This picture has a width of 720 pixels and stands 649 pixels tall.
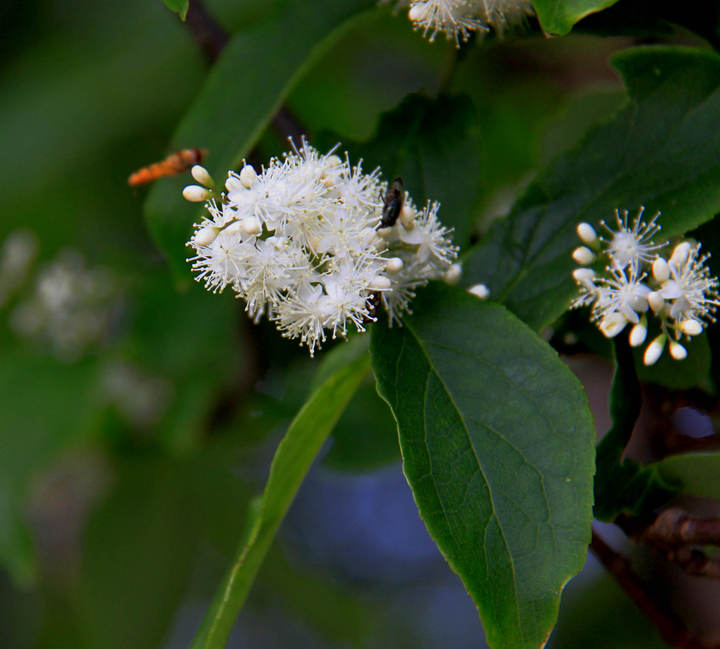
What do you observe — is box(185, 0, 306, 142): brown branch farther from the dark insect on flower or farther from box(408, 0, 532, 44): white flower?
the dark insect on flower

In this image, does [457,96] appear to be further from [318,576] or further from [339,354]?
[318,576]

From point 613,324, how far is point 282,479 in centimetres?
56

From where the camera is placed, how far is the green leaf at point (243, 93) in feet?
4.98

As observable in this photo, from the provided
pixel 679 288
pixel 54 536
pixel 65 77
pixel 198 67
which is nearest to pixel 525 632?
pixel 679 288

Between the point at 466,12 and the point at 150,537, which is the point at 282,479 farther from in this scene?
the point at 150,537

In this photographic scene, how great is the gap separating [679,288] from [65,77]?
2.77 meters

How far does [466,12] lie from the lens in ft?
4.55

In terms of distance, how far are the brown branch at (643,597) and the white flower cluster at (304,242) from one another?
1.86ft

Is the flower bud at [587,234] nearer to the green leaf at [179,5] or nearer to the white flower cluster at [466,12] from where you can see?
the white flower cluster at [466,12]

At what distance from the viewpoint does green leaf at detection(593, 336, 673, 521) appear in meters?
1.29

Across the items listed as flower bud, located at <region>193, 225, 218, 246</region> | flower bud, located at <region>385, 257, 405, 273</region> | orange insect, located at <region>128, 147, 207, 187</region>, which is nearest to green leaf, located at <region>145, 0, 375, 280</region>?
orange insect, located at <region>128, 147, 207, 187</region>

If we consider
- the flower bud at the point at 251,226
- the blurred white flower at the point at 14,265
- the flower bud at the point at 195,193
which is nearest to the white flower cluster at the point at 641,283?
the flower bud at the point at 251,226

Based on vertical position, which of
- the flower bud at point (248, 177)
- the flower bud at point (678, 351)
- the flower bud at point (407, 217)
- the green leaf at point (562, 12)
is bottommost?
the flower bud at point (678, 351)

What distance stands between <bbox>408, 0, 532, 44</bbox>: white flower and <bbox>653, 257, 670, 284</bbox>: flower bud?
0.46 metres
